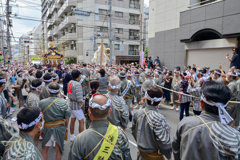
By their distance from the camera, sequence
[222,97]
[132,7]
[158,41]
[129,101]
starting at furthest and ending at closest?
[132,7], [158,41], [129,101], [222,97]

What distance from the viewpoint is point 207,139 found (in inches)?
76.3

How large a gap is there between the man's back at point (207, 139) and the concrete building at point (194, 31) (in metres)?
9.90

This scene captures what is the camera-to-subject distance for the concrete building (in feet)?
33.7

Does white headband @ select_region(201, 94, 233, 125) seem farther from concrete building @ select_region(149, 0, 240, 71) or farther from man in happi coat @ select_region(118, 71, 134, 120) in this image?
concrete building @ select_region(149, 0, 240, 71)

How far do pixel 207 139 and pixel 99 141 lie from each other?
4.07ft

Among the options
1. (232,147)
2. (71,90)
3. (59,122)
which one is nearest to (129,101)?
(71,90)

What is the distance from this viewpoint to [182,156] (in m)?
2.13

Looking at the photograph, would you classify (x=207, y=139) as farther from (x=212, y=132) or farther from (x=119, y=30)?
(x=119, y=30)

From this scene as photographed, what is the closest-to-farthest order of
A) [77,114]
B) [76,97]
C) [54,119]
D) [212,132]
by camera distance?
[212,132] < [54,119] < [76,97] < [77,114]

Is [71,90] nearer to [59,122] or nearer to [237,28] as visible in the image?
[59,122]

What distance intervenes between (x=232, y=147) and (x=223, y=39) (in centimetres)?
1079

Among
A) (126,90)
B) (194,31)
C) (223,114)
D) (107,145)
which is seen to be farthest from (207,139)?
(194,31)

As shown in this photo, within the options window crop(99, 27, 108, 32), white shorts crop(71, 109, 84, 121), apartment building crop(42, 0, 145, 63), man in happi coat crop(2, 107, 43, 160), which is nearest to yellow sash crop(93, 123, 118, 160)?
man in happi coat crop(2, 107, 43, 160)

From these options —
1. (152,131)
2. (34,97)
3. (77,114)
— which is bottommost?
(77,114)
